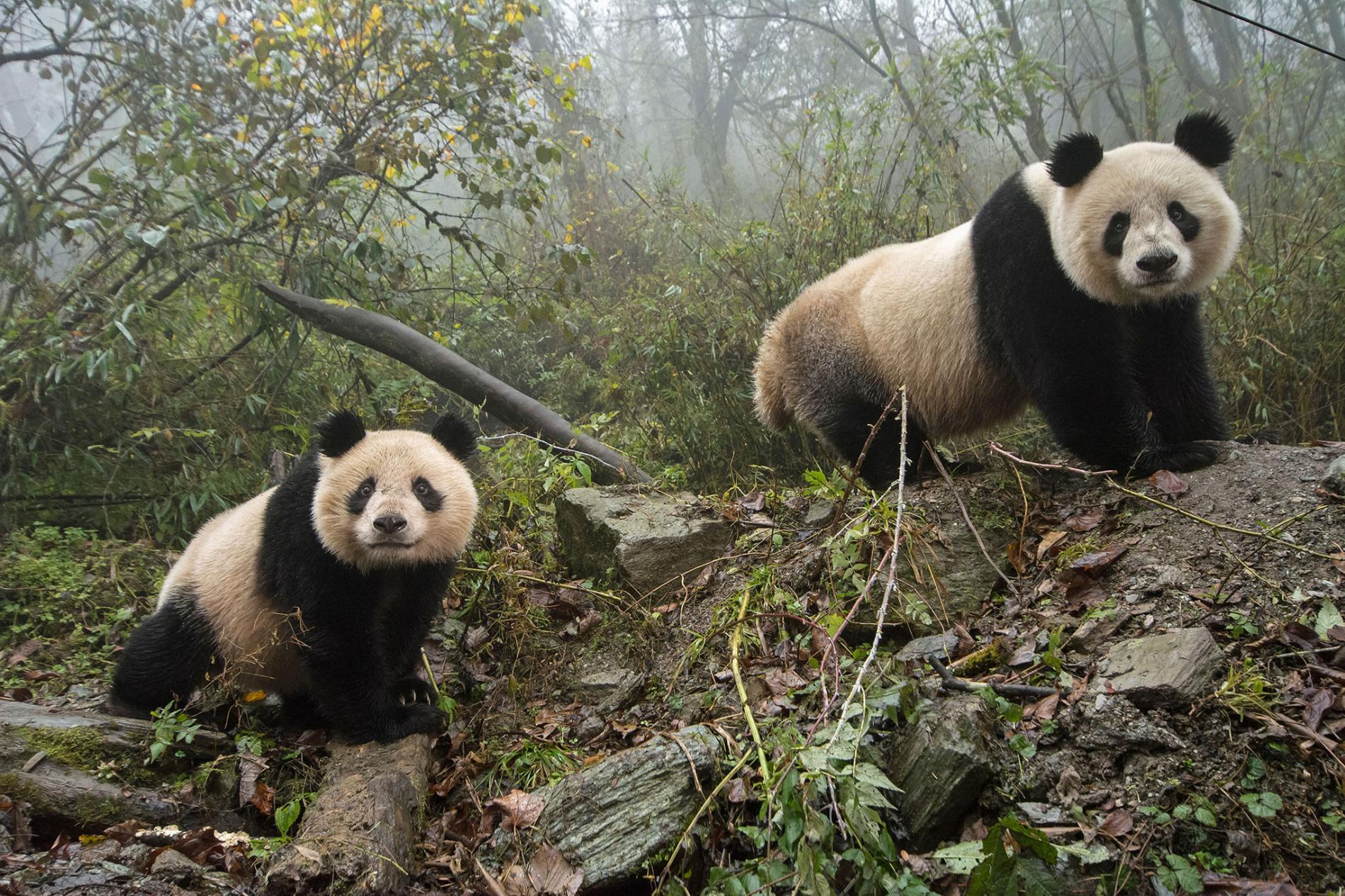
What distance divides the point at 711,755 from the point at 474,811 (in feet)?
3.66

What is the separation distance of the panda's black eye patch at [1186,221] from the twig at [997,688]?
2.31 m

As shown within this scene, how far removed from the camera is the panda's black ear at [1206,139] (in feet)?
12.1

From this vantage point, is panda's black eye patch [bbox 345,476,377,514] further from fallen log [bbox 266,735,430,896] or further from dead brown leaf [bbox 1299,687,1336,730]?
dead brown leaf [bbox 1299,687,1336,730]

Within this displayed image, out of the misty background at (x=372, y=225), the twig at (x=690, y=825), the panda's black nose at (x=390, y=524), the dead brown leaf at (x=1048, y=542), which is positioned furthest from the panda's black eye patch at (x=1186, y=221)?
the panda's black nose at (x=390, y=524)

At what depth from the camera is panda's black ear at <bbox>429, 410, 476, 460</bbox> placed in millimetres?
3873

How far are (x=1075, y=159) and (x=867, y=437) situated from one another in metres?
1.76

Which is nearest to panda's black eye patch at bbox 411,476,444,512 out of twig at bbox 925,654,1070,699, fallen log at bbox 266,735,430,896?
fallen log at bbox 266,735,430,896

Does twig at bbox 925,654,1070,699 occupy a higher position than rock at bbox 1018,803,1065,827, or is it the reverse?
twig at bbox 925,654,1070,699

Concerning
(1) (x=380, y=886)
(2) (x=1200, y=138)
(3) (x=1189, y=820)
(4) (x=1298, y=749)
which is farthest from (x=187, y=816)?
(2) (x=1200, y=138)

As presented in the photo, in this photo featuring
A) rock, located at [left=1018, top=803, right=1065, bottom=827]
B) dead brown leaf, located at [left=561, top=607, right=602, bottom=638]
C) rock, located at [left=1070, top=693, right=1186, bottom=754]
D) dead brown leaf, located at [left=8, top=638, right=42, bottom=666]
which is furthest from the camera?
dead brown leaf, located at [left=8, top=638, right=42, bottom=666]

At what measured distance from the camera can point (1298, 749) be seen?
87.7 inches

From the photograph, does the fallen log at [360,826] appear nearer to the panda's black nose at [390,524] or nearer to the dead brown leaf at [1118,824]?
the panda's black nose at [390,524]

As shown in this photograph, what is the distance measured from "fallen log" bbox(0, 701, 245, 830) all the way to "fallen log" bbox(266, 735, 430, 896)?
0.53m

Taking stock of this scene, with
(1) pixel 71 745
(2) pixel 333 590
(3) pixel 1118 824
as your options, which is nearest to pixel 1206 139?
(3) pixel 1118 824
